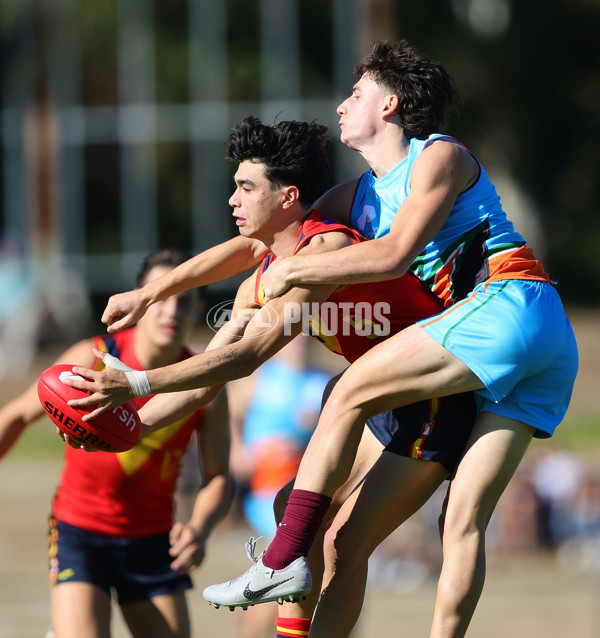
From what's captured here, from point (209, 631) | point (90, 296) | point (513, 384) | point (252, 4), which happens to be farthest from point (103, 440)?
point (252, 4)

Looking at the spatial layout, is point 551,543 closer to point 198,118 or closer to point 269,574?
point 269,574

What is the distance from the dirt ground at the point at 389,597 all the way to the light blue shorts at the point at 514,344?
406 cm

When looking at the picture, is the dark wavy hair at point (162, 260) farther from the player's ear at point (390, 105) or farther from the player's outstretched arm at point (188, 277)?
the player's ear at point (390, 105)

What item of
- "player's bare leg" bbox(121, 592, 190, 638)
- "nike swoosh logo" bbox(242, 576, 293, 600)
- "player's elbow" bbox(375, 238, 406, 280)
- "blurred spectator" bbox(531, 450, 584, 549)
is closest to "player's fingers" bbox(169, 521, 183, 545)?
"player's bare leg" bbox(121, 592, 190, 638)

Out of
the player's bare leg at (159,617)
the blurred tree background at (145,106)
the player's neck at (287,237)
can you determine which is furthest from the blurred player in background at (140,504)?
the blurred tree background at (145,106)

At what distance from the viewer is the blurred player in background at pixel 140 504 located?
192 inches

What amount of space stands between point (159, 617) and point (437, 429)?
66.3 inches

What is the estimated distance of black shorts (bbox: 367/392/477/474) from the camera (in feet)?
13.3

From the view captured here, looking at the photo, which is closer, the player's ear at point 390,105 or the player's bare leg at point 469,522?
the player's bare leg at point 469,522

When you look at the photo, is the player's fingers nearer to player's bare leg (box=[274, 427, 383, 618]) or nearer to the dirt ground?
player's bare leg (box=[274, 427, 383, 618])

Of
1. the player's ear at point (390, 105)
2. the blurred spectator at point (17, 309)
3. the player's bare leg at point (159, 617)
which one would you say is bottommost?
the blurred spectator at point (17, 309)

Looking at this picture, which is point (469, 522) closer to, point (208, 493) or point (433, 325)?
point (433, 325)

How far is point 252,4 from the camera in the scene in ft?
80.5

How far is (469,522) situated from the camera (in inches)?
153
